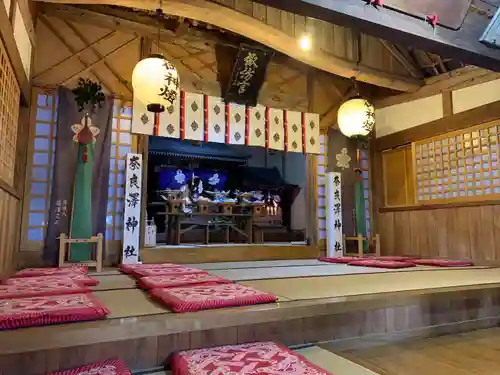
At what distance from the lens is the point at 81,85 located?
502cm

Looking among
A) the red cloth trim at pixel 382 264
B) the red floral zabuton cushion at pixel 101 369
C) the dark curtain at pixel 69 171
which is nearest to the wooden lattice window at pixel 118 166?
the dark curtain at pixel 69 171

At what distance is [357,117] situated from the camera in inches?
196

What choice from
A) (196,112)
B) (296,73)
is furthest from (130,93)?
(296,73)

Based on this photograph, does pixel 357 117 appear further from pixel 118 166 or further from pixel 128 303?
pixel 128 303

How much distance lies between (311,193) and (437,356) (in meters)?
4.14

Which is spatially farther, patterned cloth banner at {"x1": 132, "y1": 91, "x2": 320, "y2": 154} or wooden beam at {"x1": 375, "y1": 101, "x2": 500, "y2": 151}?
patterned cloth banner at {"x1": 132, "y1": 91, "x2": 320, "y2": 154}

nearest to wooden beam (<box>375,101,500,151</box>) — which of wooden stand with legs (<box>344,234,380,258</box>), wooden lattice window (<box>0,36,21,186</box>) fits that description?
wooden stand with legs (<box>344,234,380,258</box>)

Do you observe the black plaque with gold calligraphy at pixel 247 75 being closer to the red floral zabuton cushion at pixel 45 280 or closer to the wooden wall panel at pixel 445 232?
the wooden wall panel at pixel 445 232

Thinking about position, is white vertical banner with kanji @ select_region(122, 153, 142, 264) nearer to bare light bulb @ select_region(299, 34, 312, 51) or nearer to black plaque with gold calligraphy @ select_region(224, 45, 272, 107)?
black plaque with gold calligraphy @ select_region(224, 45, 272, 107)

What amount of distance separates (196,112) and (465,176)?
4.04m

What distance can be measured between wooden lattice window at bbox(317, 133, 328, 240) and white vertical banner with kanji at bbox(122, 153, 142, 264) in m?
3.07

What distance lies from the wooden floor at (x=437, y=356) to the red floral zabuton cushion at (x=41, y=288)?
5.98 feet

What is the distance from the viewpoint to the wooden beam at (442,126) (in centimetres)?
513

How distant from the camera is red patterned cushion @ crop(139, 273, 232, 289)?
8.35ft
